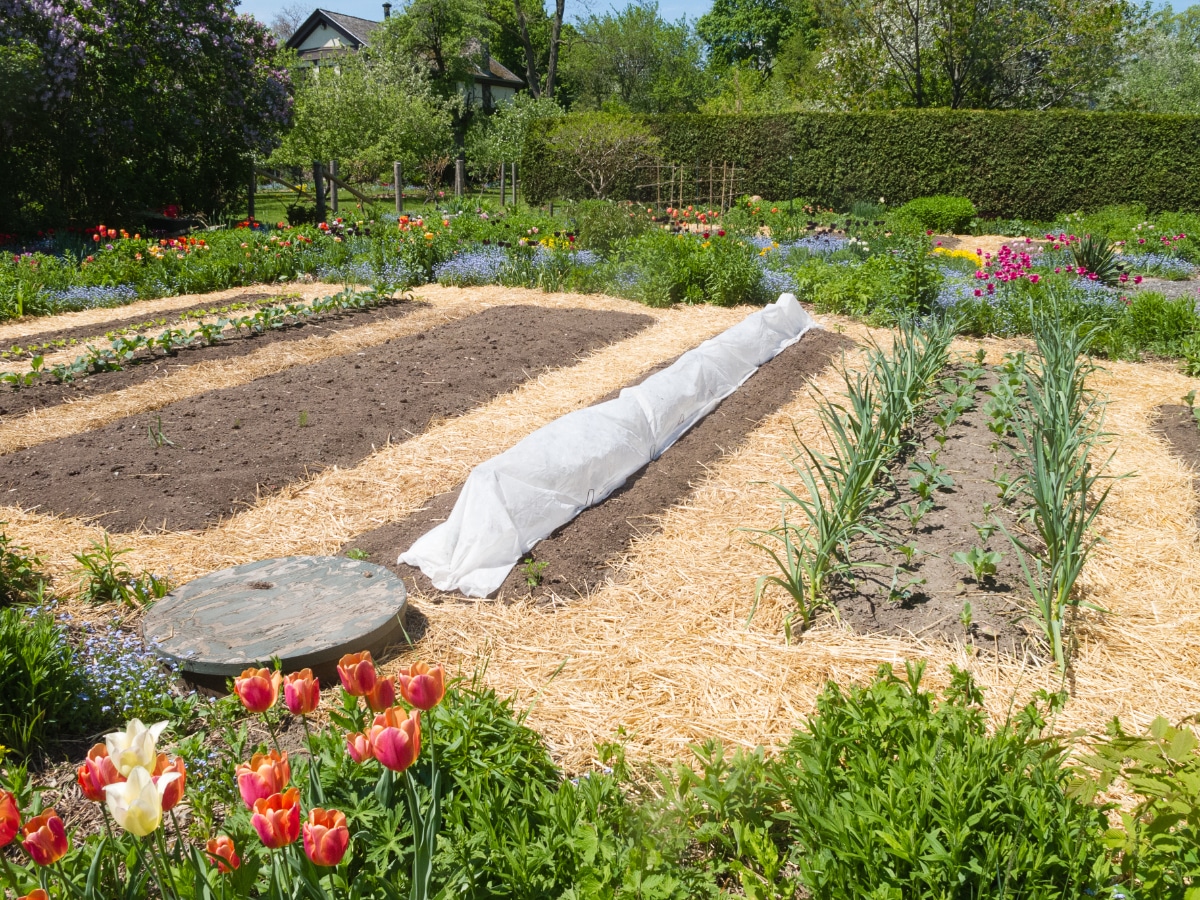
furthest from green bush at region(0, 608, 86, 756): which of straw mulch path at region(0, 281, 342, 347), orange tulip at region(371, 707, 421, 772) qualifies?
straw mulch path at region(0, 281, 342, 347)

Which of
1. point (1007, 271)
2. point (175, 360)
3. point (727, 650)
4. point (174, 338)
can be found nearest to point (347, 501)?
point (727, 650)

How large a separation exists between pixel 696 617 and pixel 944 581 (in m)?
0.96

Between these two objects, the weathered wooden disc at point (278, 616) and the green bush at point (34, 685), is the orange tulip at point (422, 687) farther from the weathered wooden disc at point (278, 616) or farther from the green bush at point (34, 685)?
the green bush at point (34, 685)

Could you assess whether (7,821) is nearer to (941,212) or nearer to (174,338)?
(174,338)

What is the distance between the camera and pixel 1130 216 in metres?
15.4

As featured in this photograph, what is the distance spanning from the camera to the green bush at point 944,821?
1.59 meters

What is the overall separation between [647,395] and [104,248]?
27.2ft

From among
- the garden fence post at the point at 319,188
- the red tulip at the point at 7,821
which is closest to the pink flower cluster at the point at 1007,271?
the red tulip at the point at 7,821

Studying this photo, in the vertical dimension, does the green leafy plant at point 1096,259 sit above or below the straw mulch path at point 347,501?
above

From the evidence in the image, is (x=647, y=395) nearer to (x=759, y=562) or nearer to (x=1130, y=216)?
(x=759, y=562)

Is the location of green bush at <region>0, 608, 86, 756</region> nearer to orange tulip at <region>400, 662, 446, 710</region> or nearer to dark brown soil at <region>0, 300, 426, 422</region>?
orange tulip at <region>400, 662, 446, 710</region>

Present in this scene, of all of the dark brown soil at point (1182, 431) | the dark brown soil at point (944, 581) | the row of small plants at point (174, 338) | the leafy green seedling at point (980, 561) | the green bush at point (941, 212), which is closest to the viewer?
the dark brown soil at point (944, 581)

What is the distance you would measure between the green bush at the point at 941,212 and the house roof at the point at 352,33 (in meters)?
26.7

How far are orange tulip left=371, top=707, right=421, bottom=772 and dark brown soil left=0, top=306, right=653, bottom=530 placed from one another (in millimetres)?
3077
